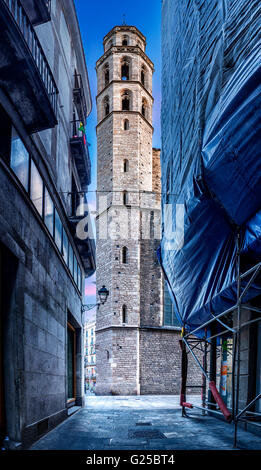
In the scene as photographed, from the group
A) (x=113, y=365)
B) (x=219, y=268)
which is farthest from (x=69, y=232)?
(x=113, y=365)

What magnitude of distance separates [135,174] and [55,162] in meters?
19.4

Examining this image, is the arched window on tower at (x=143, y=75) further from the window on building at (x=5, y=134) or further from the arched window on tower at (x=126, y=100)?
the window on building at (x=5, y=134)

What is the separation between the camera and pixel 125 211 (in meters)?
28.1

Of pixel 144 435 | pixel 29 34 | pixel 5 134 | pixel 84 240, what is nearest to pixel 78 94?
pixel 84 240

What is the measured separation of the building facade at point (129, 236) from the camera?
84.6ft

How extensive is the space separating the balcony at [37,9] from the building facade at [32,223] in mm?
18

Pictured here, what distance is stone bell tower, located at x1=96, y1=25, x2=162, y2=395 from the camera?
2580 centimetres

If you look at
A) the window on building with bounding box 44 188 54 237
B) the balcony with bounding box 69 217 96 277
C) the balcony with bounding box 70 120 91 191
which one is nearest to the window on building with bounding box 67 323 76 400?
the balcony with bounding box 69 217 96 277

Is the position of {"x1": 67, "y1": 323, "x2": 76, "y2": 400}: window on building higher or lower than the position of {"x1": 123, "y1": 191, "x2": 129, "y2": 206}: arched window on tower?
lower

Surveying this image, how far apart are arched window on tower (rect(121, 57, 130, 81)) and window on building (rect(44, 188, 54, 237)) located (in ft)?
84.9

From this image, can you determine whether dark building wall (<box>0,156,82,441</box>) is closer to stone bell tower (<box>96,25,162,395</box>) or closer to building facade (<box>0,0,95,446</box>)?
building facade (<box>0,0,95,446</box>)

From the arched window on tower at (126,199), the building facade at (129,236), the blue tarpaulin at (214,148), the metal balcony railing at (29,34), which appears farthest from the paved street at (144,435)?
the arched window on tower at (126,199)

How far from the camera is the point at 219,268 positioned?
7320 mm

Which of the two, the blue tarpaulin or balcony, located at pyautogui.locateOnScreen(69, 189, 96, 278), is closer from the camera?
the blue tarpaulin
